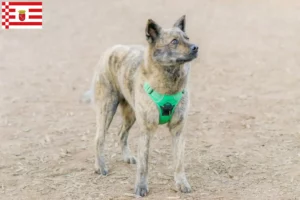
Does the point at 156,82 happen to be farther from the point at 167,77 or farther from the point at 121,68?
the point at 121,68

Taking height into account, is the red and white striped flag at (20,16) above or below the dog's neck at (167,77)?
above

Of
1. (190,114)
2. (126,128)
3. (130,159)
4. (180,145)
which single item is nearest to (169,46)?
(180,145)

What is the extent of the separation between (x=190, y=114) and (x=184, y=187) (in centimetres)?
285

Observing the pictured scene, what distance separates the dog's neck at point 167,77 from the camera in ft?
19.6

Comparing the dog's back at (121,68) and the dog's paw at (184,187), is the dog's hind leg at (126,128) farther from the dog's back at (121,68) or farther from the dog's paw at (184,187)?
the dog's paw at (184,187)

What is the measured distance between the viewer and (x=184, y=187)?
20.3ft

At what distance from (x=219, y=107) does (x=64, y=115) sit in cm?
227

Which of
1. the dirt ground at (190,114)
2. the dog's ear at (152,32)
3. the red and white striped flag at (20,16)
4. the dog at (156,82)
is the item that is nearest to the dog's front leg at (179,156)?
the dog at (156,82)

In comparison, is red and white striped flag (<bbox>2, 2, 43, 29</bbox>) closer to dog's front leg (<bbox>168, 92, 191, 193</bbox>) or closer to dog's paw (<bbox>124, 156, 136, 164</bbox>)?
dog's paw (<bbox>124, 156, 136, 164</bbox>)

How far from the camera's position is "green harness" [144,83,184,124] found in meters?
6.01

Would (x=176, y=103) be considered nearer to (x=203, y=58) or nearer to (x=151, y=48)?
(x=151, y=48)

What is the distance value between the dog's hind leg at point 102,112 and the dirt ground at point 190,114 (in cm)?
16

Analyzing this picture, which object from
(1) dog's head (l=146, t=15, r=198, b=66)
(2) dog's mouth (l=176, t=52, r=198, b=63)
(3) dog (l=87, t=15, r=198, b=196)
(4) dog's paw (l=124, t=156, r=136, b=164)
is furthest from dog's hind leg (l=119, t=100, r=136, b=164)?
(2) dog's mouth (l=176, t=52, r=198, b=63)

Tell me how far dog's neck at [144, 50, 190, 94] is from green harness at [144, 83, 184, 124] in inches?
1.5
